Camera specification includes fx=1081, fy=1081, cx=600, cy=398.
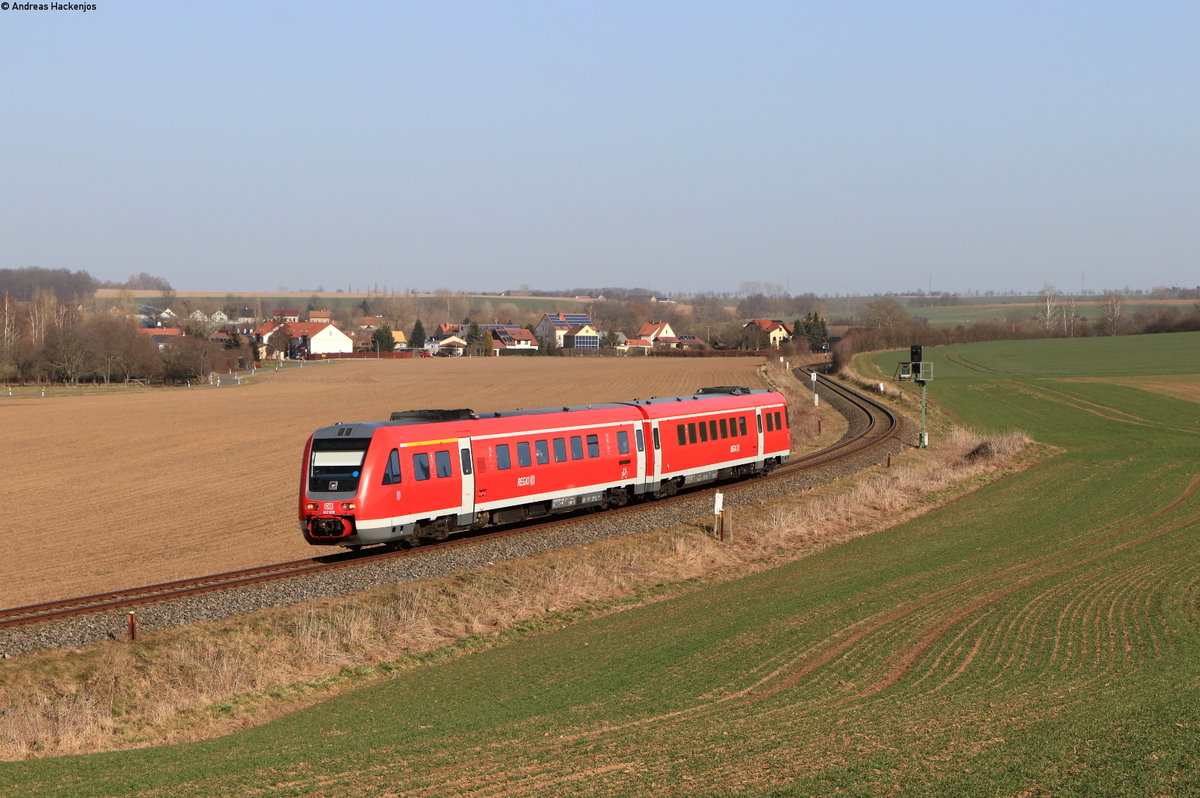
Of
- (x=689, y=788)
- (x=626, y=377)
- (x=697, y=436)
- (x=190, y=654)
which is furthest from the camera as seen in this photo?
(x=626, y=377)

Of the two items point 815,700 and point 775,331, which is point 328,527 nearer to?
point 815,700

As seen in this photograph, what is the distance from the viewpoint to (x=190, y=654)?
16.3 metres

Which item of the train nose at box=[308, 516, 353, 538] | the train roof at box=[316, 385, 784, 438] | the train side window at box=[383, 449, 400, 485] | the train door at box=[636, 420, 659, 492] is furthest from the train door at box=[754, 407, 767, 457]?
the train nose at box=[308, 516, 353, 538]

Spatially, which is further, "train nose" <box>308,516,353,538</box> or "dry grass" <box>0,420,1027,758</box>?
"train nose" <box>308,516,353,538</box>

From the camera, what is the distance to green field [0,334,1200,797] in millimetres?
10102

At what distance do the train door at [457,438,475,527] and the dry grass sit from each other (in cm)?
228

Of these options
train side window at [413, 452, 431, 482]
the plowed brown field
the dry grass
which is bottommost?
the plowed brown field

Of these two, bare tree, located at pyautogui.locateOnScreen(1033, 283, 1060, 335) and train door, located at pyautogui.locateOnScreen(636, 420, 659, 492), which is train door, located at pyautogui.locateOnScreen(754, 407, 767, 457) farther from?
bare tree, located at pyautogui.locateOnScreen(1033, 283, 1060, 335)

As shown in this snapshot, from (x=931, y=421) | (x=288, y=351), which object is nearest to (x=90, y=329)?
(x=288, y=351)

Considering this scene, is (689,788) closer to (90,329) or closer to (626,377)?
(626,377)

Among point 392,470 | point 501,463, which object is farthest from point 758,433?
point 392,470

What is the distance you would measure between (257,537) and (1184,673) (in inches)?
871

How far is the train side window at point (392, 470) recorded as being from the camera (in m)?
22.3

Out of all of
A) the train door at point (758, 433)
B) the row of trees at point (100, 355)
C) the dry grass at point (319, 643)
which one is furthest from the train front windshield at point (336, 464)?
the row of trees at point (100, 355)
